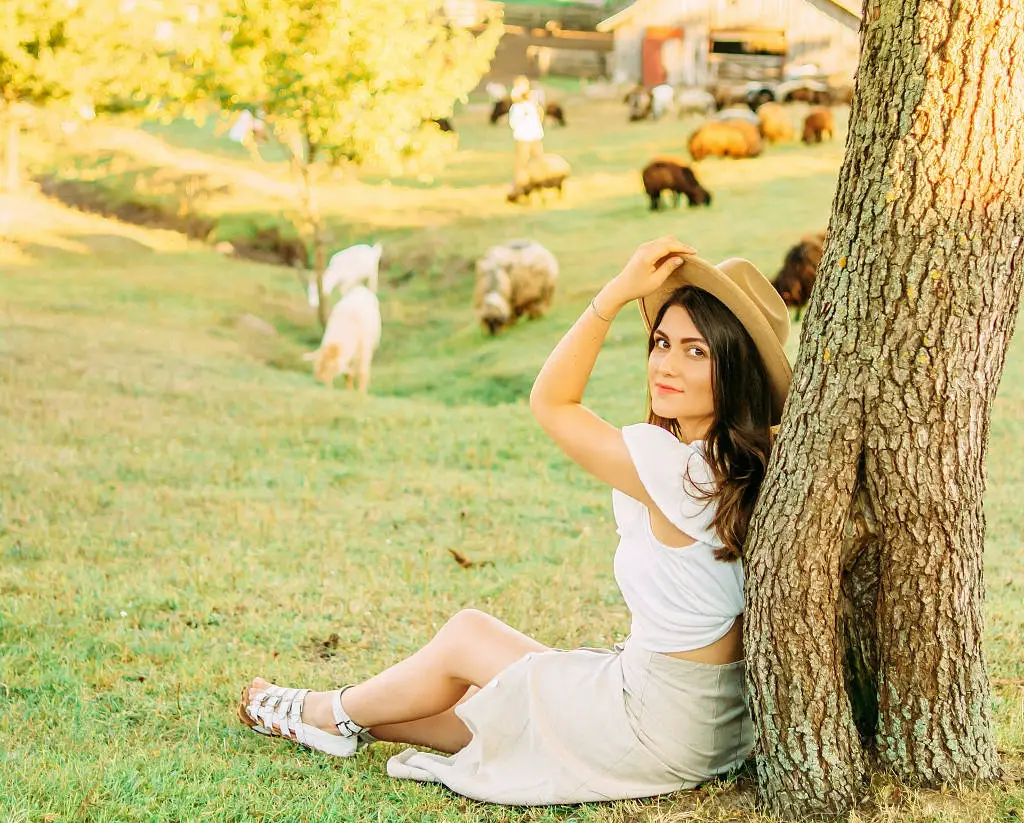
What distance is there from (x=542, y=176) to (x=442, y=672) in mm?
19817

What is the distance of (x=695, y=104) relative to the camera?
3203 cm

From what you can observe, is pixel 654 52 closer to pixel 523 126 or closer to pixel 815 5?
pixel 815 5

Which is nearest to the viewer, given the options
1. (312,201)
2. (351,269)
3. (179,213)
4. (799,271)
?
(799,271)

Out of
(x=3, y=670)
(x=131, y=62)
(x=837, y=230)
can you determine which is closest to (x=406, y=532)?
(x=3, y=670)

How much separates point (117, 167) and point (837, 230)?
1047 inches

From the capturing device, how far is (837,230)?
2850 mm

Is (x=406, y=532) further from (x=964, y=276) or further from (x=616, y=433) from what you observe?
(x=964, y=276)

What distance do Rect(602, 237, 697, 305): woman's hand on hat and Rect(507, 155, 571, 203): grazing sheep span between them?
64.9 ft

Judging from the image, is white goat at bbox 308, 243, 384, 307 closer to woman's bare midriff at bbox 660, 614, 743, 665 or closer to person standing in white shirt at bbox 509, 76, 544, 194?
person standing in white shirt at bbox 509, 76, 544, 194

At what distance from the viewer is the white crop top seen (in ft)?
9.95

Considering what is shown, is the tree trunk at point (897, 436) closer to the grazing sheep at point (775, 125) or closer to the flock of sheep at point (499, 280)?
the flock of sheep at point (499, 280)

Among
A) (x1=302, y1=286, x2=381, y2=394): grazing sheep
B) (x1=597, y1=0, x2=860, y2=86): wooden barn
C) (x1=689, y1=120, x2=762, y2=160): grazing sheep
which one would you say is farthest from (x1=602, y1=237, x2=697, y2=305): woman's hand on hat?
(x1=597, y1=0, x2=860, y2=86): wooden barn

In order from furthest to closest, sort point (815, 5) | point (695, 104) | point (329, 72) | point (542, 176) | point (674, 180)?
1. point (815, 5)
2. point (695, 104)
3. point (542, 176)
4. point (674, 180)
5. point (329, 72)

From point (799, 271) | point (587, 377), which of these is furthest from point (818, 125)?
point (587, 377)
